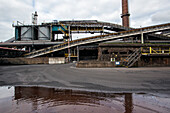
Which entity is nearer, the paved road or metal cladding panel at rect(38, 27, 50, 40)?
the paved road

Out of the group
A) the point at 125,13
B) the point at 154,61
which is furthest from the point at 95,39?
the point at 125,13

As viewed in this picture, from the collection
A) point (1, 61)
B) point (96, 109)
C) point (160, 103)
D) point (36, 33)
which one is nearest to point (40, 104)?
point (96, 109)

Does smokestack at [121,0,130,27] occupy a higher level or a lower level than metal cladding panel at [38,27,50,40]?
higher

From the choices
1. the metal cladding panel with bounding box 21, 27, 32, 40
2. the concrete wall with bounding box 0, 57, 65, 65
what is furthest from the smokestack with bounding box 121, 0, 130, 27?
the metal cladding panel with bounding box 21, 27, 32, 40

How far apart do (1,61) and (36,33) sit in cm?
2331

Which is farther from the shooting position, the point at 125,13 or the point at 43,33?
the point at 125,13

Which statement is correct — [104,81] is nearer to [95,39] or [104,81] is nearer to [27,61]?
[27,61]

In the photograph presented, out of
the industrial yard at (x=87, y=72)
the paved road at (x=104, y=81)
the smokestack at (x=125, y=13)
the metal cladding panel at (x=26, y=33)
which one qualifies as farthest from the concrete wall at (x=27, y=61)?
the smokestack at (x=125, y=13)

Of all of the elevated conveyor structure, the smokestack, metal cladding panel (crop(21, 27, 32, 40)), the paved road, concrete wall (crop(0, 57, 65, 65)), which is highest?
the smokestack

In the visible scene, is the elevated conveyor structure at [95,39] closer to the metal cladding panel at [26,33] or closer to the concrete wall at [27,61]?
the concrete wall at [27,61]

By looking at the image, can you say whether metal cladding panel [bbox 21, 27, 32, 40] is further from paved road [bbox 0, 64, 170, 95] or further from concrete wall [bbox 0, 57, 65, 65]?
paved road [bbox 0, 64, 170, 95]

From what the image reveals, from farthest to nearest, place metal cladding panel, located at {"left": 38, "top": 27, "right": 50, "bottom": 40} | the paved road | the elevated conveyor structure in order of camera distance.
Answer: metal cladding panel, located at {"left": 38, "top": 27, "right": 50, "bottom": 40} < the elevated conveyor structure < the paved road

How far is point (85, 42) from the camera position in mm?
29953

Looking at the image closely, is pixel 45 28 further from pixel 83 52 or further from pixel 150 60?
pixel 150 60
